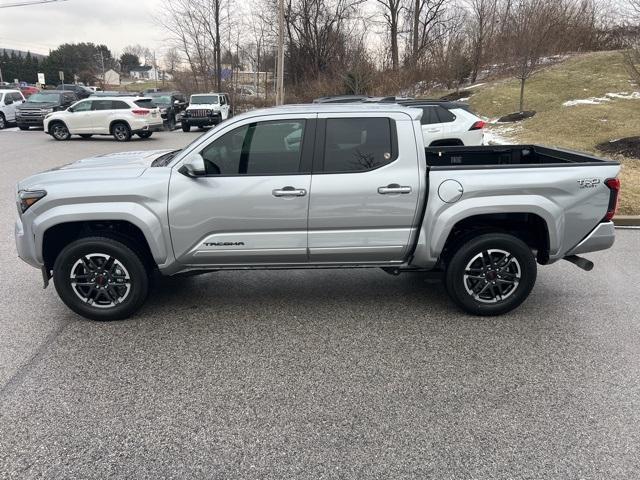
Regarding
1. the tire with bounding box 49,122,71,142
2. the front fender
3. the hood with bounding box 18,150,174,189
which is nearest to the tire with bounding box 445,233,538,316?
the front fender

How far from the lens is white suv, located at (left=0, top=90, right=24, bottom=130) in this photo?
81.5 feet

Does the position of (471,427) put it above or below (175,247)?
below

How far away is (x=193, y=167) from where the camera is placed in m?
4.01

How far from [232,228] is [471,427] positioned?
7.87 feet

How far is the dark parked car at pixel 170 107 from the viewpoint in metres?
26.1

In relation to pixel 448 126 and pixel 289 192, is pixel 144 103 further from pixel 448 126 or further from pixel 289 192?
pixel 289 192

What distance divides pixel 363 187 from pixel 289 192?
63 centimetres

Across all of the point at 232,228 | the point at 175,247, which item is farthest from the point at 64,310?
the point at 232,228

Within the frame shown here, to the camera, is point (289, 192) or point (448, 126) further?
point (448, 126)

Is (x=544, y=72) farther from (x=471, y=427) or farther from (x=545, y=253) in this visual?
(x=471, y=427)

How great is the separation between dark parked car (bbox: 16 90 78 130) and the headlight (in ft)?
73.9

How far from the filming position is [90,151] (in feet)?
55.8

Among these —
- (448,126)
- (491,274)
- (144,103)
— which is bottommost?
Answer: (491,274)

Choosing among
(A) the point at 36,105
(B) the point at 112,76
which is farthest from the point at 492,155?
(B) the point at 112,76
